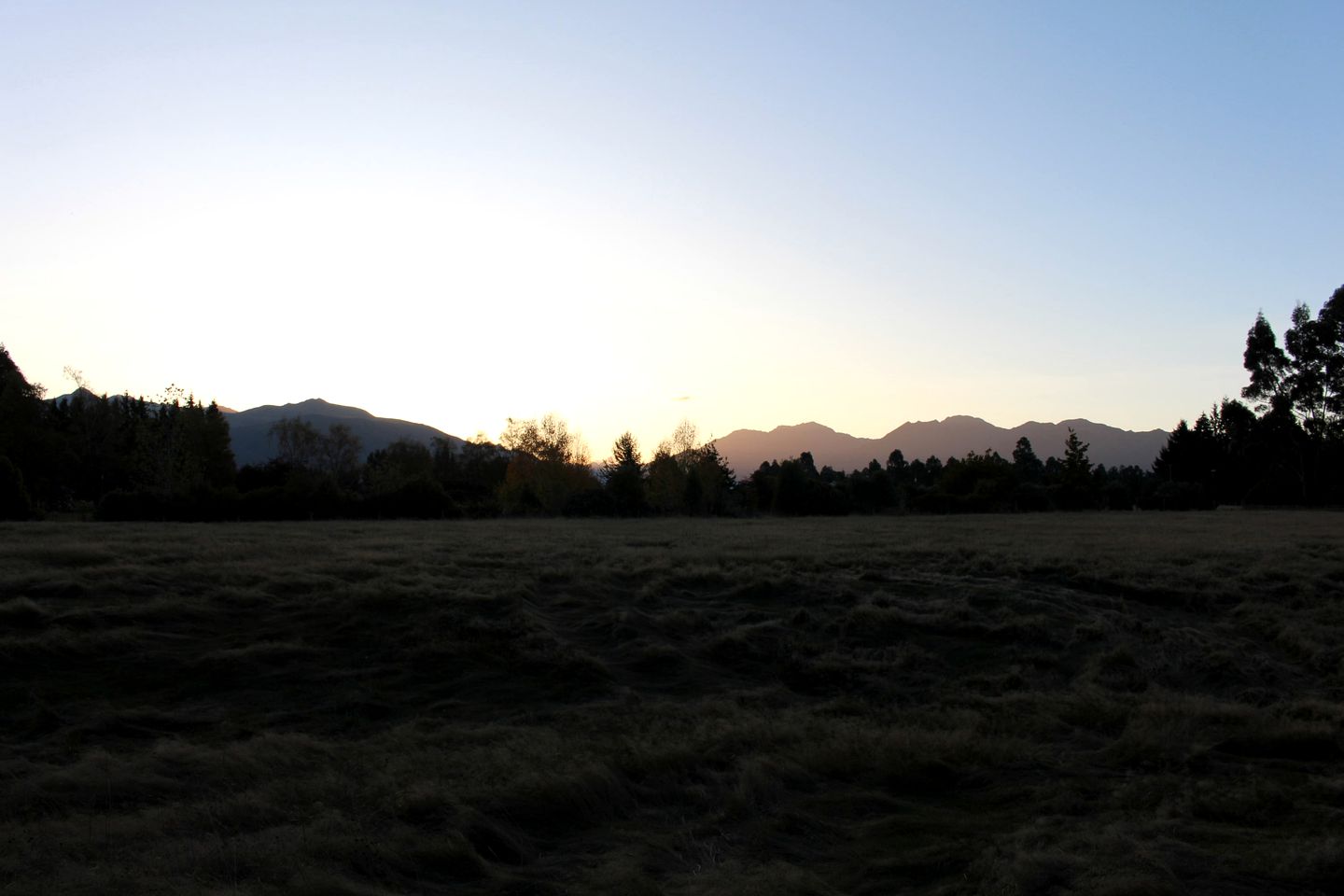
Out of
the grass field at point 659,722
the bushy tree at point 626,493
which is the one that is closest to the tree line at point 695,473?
the bushy tree at point 626,493

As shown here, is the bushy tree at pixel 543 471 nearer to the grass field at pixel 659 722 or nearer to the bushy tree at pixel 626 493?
the bushy tree at pixel 626 493

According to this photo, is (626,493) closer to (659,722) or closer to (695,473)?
(695,473)

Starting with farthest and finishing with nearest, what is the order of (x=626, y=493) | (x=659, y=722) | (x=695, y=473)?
(x=695, y=473) → (x=626, y=493) → (x=659, y=722)

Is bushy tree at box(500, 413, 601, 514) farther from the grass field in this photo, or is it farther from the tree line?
the grass field

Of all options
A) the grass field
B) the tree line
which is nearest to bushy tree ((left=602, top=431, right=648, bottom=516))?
the tree line

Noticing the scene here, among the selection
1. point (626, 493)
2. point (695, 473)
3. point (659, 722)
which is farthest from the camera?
point (695, 473)

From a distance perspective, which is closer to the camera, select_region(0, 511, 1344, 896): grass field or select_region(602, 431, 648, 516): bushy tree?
select_region(0, 511, 1344, 896): grass field

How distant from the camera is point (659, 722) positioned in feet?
36.4

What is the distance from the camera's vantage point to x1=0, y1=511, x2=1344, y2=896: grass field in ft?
22.5

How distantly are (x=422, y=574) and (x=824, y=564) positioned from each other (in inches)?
360

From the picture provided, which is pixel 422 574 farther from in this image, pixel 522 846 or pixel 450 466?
pixel 450 466

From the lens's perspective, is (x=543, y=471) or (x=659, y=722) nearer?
(x=659, y=722)

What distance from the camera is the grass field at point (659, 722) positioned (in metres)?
6.86

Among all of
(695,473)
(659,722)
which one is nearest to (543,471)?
(695,473)
